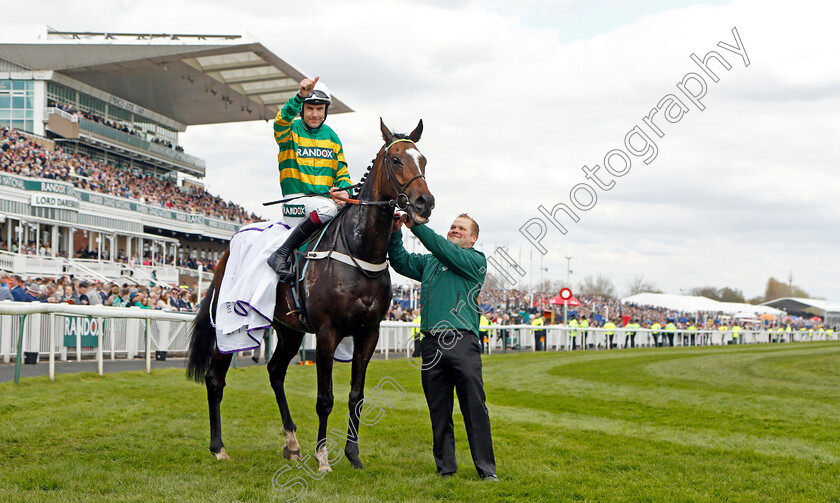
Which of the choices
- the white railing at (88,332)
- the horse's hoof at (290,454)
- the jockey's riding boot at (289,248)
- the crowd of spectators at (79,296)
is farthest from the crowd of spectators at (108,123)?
the horse's hoof at (290,454)

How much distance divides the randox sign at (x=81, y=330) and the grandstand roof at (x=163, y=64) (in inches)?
961

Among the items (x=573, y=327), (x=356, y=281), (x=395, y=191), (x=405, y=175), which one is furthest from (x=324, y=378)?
(x=573, y=327)

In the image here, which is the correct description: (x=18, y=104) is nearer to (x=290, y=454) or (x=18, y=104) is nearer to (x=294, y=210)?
(x=294, y=210)

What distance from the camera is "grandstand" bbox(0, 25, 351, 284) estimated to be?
2923 centimetres

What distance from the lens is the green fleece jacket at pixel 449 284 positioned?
456 cm

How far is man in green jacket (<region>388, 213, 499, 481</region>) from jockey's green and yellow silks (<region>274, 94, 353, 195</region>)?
0.75m

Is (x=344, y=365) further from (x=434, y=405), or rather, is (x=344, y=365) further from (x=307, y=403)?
(x=434, y=405)

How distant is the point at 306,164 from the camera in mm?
5191

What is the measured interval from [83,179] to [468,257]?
112 feet

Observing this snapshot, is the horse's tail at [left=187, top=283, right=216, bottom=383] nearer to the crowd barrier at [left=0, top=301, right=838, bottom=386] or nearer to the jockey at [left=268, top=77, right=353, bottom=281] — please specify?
the jockey at [left=268, top=77, right=353, bottom=281]

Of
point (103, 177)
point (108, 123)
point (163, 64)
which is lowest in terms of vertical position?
point (103, 177)

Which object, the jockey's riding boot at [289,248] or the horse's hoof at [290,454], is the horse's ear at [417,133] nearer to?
the jockey's riding boot at [289,248]

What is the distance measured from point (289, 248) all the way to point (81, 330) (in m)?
8.79

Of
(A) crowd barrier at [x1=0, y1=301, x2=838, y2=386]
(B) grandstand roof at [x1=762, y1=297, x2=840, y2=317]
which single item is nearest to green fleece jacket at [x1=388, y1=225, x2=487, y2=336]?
(A) crowd barrier at [x1=0, y1=301, x2=838, y2=386]
